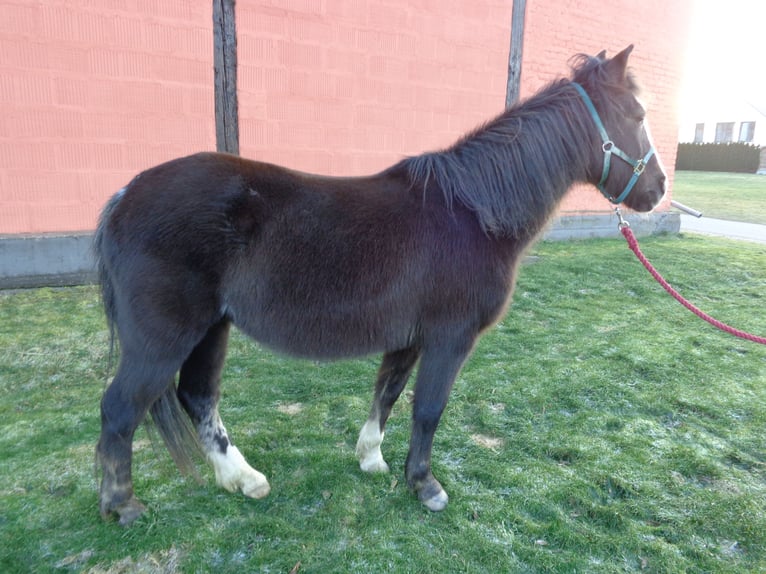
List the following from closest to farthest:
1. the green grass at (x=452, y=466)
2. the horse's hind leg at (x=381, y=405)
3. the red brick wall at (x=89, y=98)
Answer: the green grass at (x=452, y=466), the horse's hind leg at (x=381, y=405), the red brick wall at (x=89, y=98)

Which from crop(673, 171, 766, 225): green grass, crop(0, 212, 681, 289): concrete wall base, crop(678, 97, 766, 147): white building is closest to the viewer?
crop(0, 212, 681, 289): concrete wall base

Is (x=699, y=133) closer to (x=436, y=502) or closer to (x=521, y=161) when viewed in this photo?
(x=521, y=161)

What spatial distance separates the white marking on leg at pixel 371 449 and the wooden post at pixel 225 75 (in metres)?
4.02

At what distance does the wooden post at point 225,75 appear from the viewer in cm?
507

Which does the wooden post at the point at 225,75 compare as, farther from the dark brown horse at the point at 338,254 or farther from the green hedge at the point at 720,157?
the green hedge at the point at 720,157

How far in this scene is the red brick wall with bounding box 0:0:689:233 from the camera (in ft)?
15.0

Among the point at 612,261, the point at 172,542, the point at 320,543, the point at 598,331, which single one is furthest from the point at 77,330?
the point at 612,261

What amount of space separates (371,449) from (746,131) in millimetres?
41720

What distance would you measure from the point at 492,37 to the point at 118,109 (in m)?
5.20

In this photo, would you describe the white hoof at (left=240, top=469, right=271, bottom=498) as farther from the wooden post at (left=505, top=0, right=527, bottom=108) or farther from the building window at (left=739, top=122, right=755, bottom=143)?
the building window at (left=739, top=122, right=755, bottom=143)

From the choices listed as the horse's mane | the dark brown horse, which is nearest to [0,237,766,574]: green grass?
the dark brown horse

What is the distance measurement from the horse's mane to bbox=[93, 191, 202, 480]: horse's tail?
128 centimetres

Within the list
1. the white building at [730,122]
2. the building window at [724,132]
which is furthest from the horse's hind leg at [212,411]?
the building window at [724,132]

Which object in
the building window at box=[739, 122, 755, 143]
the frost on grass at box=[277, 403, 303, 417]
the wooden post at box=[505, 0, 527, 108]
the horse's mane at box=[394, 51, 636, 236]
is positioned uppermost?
the building window at box=[739, 122, 755, 143]
